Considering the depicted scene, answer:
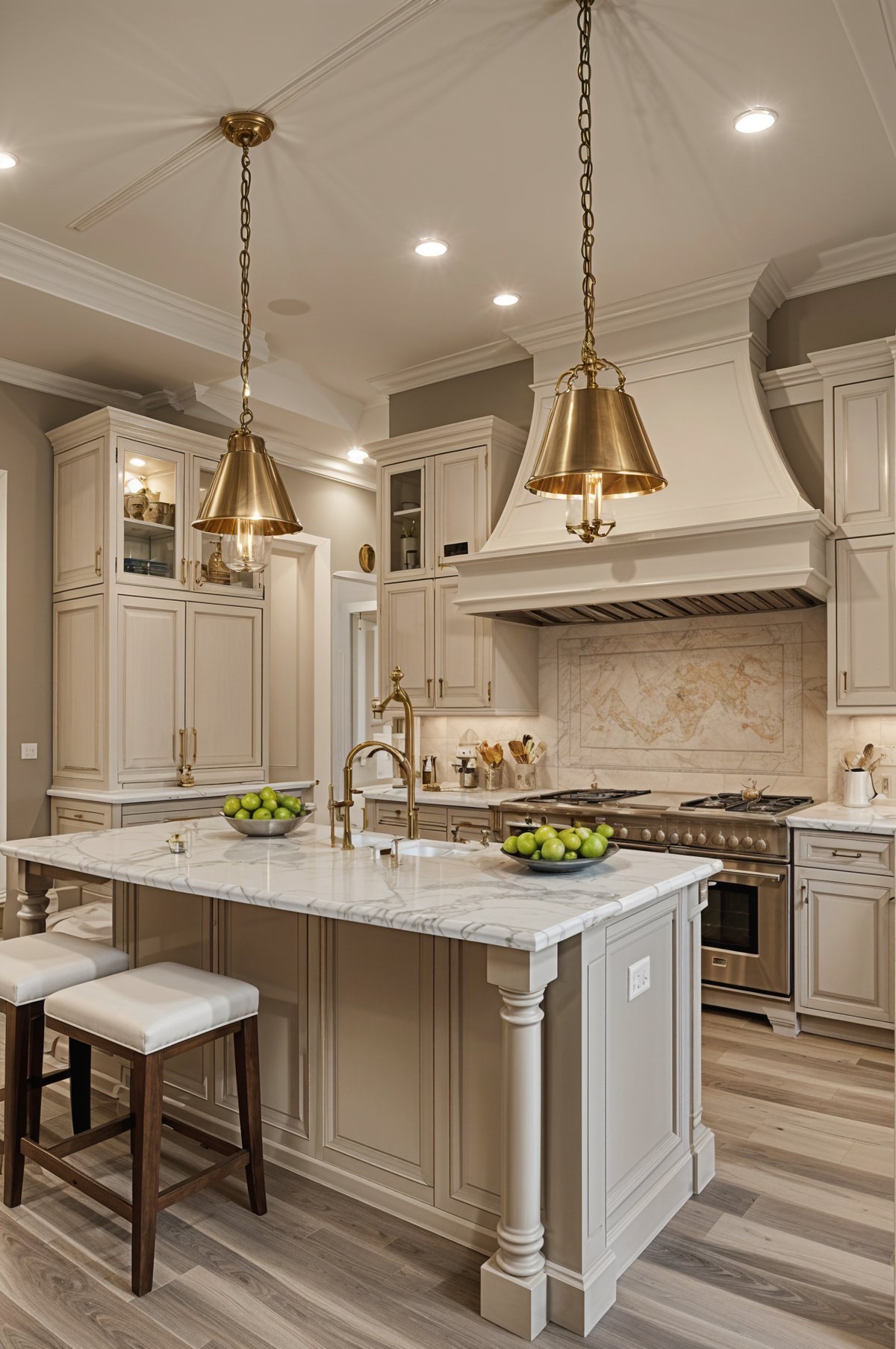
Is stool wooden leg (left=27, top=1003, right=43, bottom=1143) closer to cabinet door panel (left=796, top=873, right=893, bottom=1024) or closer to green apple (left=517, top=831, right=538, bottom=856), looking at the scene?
green apple (left=517, top=831, right=538, bottom=856)

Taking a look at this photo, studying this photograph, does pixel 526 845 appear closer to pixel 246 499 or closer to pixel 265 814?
pixel 265 814

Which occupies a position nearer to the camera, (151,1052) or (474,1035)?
(151,1052)

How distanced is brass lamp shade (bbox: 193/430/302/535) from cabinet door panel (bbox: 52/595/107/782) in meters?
2.28

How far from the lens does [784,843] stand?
379 centimetres

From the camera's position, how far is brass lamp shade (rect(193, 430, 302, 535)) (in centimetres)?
282

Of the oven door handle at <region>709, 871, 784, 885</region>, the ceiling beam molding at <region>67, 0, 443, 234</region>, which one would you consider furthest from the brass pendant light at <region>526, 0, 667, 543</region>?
the oven door handle at <region>709, 871, 784, 885</region>

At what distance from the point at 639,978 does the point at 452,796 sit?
2.63 m

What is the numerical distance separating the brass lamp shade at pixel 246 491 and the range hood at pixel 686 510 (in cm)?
185

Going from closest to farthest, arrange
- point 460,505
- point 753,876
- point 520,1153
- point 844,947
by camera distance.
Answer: point 520,1153, point 844,947, point 753,876, point 460,505

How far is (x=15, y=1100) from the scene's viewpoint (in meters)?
2.54

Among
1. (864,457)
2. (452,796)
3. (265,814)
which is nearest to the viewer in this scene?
(265,814)

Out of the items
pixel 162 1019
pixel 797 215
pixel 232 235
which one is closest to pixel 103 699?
pixel 232 235

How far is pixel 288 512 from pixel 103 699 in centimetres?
247

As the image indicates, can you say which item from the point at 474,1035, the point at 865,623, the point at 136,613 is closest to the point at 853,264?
the point at 865,623
